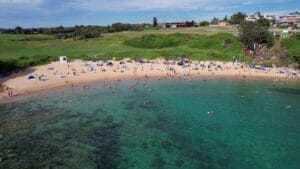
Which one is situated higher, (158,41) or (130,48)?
(158,41)

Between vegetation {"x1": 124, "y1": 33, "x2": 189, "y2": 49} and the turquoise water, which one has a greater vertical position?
vegetation {"x1": 124, "y1": 33, "x2": 189, "y2": 49}

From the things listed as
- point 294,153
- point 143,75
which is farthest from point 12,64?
point 294,153

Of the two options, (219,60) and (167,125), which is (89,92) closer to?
(167,125)

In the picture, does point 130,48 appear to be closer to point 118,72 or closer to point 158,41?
point 158,41

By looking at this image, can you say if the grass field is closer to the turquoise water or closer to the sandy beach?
the sandy beach

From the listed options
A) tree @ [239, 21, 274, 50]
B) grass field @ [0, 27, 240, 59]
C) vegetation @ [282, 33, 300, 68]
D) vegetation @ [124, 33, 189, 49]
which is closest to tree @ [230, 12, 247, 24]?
grass field @ [0, 27, 240, 59]

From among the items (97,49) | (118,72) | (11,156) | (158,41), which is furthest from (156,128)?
(158,41)

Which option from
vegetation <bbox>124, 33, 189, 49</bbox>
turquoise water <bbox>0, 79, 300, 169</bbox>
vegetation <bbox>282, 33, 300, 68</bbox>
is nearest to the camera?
turquoise water <bbox>0, 79, 300, 169</bbox>
